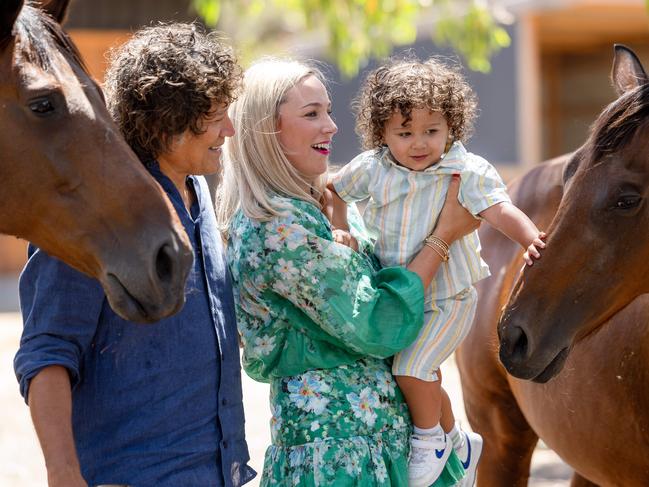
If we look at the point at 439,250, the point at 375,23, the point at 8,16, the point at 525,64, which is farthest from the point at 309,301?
the point at 525,64

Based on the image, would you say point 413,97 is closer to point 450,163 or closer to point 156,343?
point 450,163

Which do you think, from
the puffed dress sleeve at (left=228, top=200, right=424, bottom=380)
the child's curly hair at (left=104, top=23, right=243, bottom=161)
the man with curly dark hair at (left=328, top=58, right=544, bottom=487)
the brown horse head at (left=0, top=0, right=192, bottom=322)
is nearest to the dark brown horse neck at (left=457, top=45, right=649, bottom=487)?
the man with curly dark hair at (left=328, top=58, right=544, bottom=487)

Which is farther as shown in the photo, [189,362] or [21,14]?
[189,362]

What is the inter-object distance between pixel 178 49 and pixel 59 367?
33.6 inches

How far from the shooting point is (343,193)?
306 cm

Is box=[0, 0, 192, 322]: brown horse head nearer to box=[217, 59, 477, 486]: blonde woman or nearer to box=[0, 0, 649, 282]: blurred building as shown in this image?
box=[217, 59, 477, 486]: blonde woman

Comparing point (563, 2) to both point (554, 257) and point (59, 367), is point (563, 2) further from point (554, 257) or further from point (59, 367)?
point (59, 367)

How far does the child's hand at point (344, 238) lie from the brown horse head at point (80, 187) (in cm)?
72

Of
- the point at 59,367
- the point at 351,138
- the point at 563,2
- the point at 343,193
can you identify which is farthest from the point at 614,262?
the point at 351,138

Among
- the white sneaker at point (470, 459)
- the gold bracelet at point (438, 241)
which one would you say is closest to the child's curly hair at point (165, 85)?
the gold bracelet at point (438, 241)

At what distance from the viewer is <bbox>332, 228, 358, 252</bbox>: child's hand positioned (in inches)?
113

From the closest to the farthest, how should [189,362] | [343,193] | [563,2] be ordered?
1. [189,362]
2. [343,193]
3. [563,2]

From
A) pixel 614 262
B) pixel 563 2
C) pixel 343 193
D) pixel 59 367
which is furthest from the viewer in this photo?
pixel 563 2

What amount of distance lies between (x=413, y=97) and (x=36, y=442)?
4.85 metres
